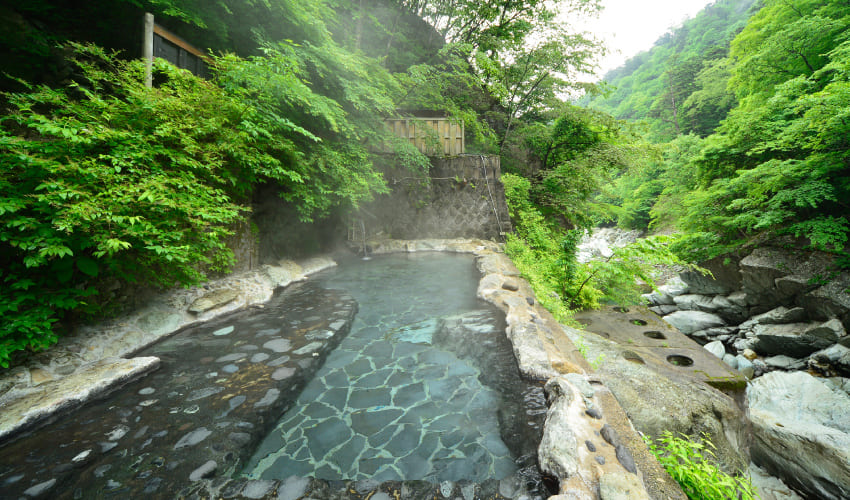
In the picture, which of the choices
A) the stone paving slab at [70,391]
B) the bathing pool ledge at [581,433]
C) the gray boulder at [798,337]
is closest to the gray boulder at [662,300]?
the gray boulder at [798,337]

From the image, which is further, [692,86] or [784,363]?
[692,86]

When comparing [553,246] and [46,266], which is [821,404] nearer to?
[553,246]

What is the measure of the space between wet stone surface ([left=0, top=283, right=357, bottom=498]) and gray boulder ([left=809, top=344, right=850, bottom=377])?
408 inches

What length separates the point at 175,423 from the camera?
237 cm

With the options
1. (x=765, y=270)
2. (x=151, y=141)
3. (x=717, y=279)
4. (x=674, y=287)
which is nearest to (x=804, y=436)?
(x=765, y=270)

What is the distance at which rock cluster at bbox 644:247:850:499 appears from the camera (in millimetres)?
3967

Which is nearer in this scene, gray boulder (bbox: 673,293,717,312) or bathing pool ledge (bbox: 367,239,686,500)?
bathing pool ledge (bbox: 367,239,686,500)

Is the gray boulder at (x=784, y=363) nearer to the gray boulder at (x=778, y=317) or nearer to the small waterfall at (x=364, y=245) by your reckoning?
the gray boulder at (x=778, y=317)

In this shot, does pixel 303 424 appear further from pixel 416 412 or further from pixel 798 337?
pixel 798 337

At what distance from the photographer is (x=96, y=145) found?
282cm

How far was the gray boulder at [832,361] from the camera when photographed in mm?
6262

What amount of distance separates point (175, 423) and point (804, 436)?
7.56m

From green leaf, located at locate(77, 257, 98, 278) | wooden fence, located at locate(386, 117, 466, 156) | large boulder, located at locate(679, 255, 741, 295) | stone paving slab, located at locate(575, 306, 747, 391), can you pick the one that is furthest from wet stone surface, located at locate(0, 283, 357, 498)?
large boulder, located at locate(679, 255, 741, 295)

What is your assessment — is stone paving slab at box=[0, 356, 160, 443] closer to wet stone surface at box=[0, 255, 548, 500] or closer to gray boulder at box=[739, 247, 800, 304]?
wet stone surface at box=[0, 255, 548, 500]
